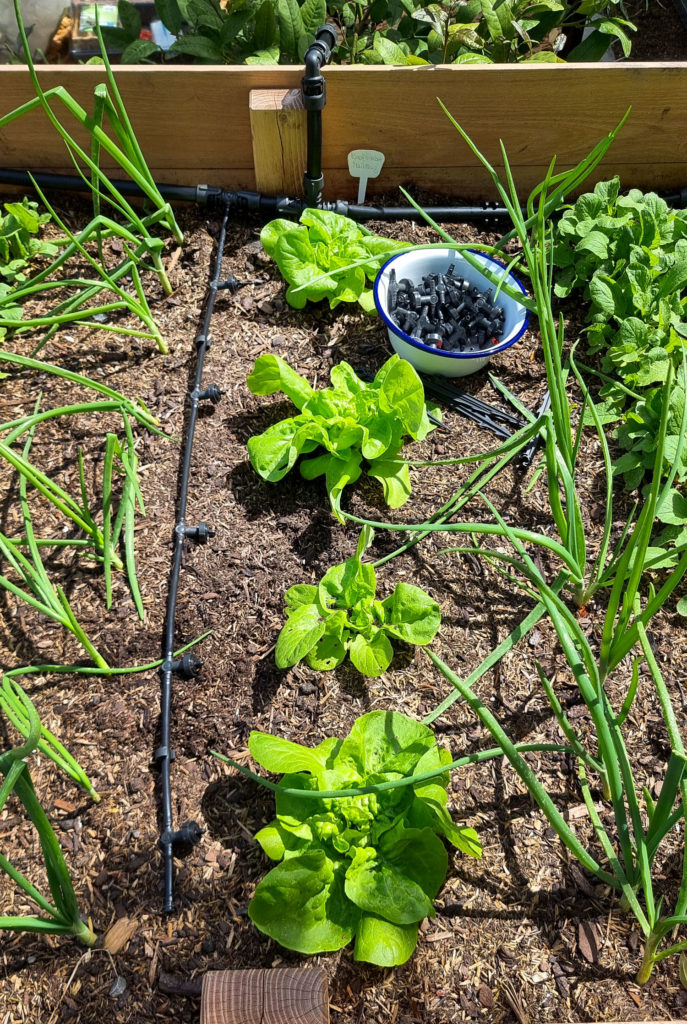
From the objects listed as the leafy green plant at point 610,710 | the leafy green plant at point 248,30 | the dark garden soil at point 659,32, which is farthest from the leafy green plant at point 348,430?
the dark garden soil at point 659,32

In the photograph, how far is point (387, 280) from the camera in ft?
7.07

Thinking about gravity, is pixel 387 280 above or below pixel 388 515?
above

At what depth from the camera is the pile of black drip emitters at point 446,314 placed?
210cm

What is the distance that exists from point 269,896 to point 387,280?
1586 millimetres

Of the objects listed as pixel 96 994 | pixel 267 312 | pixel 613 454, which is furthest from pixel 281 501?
pixel 96 994

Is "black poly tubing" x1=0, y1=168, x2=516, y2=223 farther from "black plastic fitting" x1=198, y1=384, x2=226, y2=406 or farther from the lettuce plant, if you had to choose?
the lettuce plant

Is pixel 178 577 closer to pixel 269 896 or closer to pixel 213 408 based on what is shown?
pixel 213 408

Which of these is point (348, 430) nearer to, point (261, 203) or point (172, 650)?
point (172, 650)

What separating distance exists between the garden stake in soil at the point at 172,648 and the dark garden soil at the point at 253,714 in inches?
1.1

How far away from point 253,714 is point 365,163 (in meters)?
1.73

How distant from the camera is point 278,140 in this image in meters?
2.35

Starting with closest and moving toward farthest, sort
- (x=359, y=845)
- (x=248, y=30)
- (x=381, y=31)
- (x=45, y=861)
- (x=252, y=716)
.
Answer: (x=45, y=861)
(x=359, y=845)
(x=252, y=716)
(x=248, y=30)
(x=381, y=31)

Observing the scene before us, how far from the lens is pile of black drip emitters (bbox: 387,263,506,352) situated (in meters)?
2.10

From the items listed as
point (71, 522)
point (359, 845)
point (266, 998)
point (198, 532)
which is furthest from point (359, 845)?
point (71, 522)
